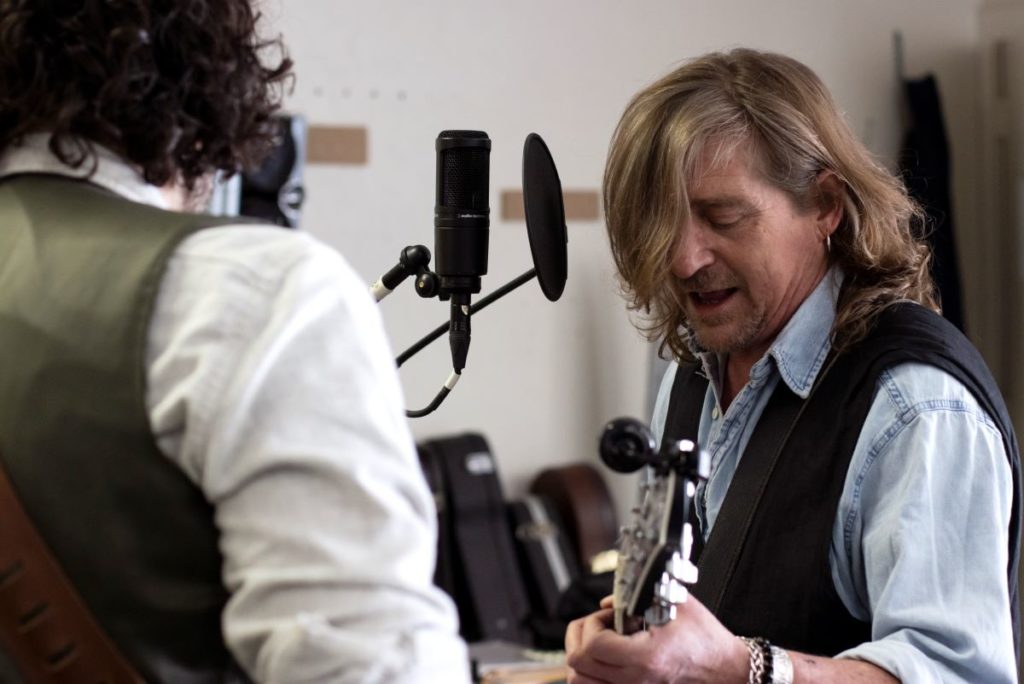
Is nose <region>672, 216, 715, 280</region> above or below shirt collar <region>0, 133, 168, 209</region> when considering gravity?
below

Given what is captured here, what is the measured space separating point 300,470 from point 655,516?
44 cm

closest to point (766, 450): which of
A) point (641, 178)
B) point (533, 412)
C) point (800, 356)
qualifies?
point (800, 356)

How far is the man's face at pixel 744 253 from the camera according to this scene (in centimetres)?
170

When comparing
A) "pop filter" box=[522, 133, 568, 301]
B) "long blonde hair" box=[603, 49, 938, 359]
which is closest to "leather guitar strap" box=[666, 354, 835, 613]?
"long blonde hair" box=[603, 49, 938, 359]

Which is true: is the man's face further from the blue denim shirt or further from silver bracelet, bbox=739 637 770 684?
silver bracelet, bbox=739 637 770 684

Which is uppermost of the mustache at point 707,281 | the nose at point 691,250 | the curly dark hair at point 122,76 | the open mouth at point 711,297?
the curly dark hair at point 122,76

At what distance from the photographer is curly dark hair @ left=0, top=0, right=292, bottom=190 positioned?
1.10 meters

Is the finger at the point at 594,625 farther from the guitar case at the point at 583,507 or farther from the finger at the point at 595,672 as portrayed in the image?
the guitar case at the point at 583,507

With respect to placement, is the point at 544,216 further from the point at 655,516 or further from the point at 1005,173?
the point at 1005,173

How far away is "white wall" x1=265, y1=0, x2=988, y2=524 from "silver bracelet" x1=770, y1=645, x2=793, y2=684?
120 inches

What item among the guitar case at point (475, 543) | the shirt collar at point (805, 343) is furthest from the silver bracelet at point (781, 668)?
the guitar case at point (475, 543)

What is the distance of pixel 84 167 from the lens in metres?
1.12

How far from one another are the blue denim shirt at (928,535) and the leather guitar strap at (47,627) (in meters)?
0.79

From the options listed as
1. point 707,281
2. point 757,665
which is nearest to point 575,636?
point 757,665
